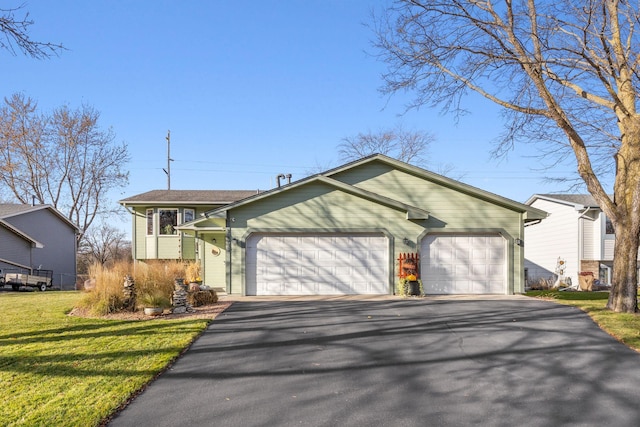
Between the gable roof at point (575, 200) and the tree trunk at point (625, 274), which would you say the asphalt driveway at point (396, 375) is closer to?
the tree trunk at point (625, 274)

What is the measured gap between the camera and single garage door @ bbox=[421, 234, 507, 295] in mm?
15164

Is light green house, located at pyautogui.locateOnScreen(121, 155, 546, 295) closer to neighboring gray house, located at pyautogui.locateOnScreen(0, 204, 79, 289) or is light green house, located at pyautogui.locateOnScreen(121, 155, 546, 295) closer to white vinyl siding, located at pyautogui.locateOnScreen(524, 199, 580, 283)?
white vinyl siding, located at pyautogui.locateOnScreen(524, 199, 580, 283)

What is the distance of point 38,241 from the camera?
1104 inches

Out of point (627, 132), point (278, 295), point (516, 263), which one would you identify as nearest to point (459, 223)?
point (516, 263)

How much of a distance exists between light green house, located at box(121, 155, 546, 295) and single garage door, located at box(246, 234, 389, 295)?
3 cm

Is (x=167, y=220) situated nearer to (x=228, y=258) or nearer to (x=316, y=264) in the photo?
(x=228, y=258)

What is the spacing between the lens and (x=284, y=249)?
15109 mm

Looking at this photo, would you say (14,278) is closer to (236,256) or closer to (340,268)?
(236,256)

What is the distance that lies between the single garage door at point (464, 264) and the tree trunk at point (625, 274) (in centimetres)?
413

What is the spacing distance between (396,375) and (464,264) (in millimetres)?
9886

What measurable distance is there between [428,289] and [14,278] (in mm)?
18350

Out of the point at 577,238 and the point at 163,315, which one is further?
the point at 577,238

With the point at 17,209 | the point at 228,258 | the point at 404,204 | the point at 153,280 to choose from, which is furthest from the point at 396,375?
the point at 17,209

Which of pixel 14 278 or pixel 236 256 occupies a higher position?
pixel 236 256
